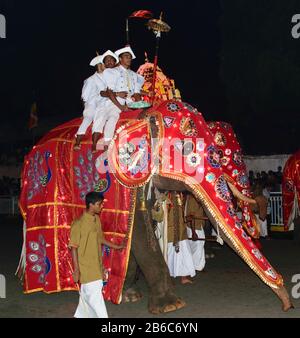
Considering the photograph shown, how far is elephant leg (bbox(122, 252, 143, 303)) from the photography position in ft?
25.7

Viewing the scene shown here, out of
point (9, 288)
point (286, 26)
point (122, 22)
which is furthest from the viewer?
point (122, 22)

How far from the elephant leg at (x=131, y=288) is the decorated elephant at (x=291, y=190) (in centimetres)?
576

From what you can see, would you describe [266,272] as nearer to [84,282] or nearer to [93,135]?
[84,282]

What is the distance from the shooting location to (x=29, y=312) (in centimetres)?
727

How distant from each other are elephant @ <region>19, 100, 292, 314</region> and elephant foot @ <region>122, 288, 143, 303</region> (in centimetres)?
1

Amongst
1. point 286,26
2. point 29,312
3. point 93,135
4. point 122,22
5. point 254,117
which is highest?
point 122,22

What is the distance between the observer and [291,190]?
43.3ft

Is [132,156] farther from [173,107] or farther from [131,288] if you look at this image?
[131,288]

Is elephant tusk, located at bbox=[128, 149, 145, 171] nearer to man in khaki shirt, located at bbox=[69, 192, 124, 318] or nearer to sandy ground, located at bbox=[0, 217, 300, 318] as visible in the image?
man in khaki shirt, located at bbox=[69, 192, 124, 318]

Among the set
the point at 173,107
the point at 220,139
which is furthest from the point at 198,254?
the point at 173,107

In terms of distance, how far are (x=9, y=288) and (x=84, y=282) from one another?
3.18 m

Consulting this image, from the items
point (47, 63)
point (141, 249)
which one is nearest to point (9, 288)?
point (141, 249)

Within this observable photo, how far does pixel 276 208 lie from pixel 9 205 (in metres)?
11.8

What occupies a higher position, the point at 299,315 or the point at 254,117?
the point at 254,117
